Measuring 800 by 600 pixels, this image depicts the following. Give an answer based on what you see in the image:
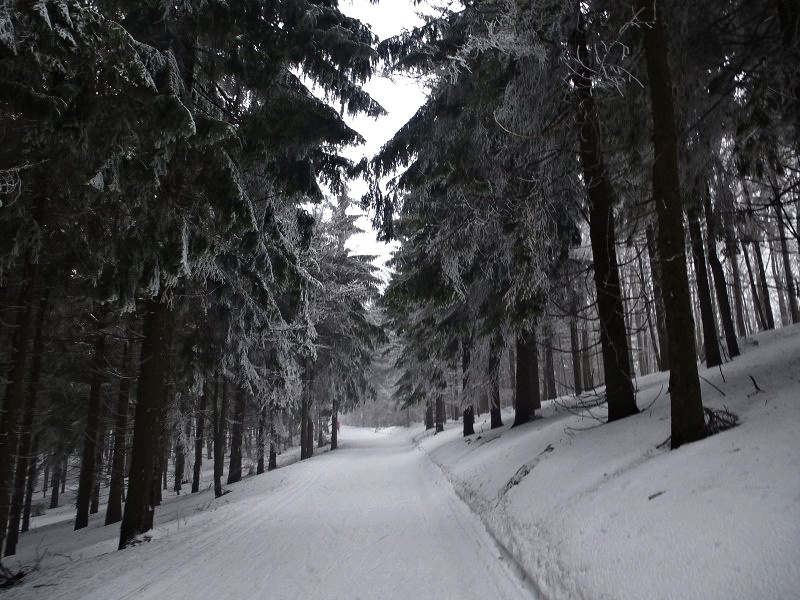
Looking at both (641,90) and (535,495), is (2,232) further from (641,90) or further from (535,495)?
(641,90)

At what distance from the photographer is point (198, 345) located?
10781mm

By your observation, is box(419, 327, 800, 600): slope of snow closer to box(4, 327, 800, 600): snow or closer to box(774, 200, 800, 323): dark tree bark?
box(4, 327, 800, 600): snow

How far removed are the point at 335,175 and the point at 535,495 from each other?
6.37 meters

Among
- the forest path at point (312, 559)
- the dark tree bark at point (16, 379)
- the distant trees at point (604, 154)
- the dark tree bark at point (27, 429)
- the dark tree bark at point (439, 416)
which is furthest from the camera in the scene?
the dark tree bark at point (439, 416)

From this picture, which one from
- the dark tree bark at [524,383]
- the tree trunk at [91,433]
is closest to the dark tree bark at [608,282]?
the dark tree bark at [524,383]

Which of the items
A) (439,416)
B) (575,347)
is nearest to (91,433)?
(575,347)

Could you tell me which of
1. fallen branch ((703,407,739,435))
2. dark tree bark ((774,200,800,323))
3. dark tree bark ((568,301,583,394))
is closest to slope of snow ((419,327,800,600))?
fallen branch ((703,407,739,435))

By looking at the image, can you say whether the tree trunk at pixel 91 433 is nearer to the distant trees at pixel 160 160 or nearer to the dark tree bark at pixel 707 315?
the distant trees at pixel 160 160

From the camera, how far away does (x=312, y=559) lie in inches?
214

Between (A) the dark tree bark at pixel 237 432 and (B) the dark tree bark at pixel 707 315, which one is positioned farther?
(A) the dark tree bark at pixel 237 432

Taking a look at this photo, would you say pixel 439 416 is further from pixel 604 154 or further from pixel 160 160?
pixel 160 160

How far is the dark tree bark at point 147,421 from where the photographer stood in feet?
24.9

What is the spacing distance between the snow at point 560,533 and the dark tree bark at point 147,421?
61 cm

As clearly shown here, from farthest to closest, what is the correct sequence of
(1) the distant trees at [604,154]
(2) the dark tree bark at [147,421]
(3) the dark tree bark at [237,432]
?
(3) the dark tree bark at [237,432] → (2) the dark tree bark at [147,421] → (1) the distant trees at [604,154]
